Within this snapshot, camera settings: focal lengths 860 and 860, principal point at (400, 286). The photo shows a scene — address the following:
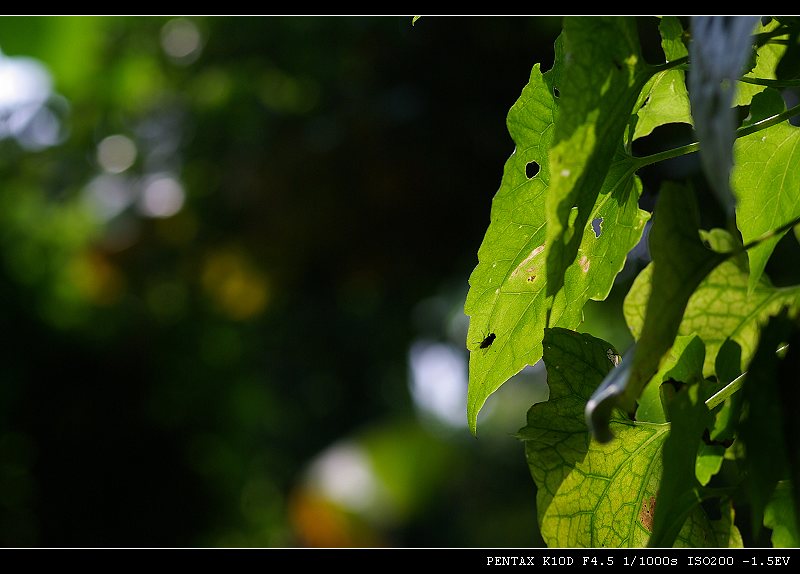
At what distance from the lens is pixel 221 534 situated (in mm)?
2787

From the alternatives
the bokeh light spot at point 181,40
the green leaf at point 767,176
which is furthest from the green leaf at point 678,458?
the bokeh light spot at point 181,40

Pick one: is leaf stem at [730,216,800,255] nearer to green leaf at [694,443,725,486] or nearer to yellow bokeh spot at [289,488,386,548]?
green leaf at [694,443,725,486]

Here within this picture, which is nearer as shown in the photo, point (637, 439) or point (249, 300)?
point (637, 439)

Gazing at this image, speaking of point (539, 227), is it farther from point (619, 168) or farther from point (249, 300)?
point (249, 300)

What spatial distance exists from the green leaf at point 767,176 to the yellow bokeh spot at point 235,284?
2.20m

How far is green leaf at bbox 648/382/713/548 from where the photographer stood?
286mm

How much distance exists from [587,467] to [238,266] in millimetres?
2299

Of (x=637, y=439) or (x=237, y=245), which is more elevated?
(x=237, y=245)

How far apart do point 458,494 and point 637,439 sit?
4579mm

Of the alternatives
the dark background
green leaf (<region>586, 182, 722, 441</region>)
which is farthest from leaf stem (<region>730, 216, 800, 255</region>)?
the dark background
